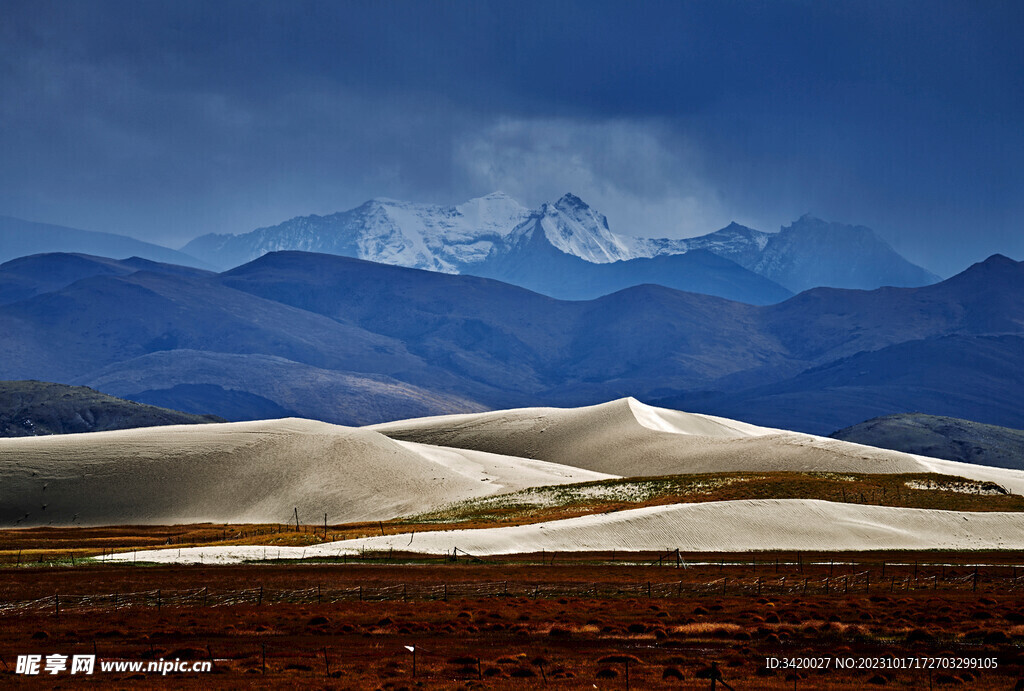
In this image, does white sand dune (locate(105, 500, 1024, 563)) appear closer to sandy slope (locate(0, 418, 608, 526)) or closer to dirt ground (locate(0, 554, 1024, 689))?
dirt ground (locate(0, 554, 1024, 689))

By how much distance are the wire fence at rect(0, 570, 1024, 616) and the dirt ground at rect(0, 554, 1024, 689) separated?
219 millimetres

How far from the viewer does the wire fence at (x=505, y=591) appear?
51.7 metres

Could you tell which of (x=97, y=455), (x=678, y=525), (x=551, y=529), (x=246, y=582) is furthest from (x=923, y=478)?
(x=97, y=455)

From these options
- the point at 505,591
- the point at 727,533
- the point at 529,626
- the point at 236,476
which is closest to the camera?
the point at 529,626

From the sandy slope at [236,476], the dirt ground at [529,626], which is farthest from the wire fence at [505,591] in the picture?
the sandy slope at [236,476]

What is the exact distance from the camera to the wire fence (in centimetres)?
5169

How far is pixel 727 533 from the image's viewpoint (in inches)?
3693

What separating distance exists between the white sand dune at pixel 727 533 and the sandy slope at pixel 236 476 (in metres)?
46.5

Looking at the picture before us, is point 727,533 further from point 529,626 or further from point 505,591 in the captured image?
point 529,626

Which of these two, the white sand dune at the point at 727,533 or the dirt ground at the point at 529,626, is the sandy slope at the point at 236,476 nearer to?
the white sand dune at the point at 727,533

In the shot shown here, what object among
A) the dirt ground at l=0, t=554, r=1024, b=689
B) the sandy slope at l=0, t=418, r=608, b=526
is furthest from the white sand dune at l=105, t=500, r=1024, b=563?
the sandy slope at l=0, t=418, r=608, b=526

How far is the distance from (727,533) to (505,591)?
43352mm

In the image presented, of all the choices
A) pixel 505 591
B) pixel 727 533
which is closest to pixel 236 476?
pixel 727 533

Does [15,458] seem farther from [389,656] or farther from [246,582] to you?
Answer: [389,656]
